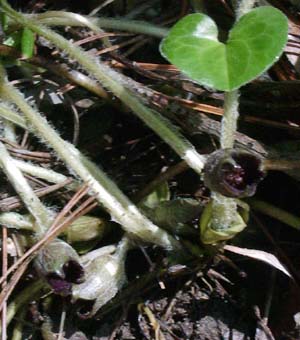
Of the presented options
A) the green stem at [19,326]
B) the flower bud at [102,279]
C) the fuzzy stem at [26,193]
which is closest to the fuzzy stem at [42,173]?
the fuzzy stem at [26,193]

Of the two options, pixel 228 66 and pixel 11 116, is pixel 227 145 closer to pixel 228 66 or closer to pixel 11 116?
pixel 228 66

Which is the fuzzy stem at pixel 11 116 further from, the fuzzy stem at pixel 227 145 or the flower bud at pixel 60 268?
the fuzzy stem at pixel 227 145

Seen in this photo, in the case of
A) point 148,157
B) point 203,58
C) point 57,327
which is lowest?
point 57,327

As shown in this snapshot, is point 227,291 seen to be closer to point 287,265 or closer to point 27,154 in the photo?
point 287,265

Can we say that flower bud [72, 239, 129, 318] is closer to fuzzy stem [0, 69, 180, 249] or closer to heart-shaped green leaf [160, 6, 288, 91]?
fuzzy stem [0, 69, 180, 249]

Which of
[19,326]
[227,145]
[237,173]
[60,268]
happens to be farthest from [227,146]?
[19,326]

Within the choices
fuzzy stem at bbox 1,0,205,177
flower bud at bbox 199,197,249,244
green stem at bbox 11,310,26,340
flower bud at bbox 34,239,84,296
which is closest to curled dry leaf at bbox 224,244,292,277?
flower bud at bbox 199,197,249,244

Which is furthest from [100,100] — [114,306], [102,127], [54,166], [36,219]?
[114,306]
